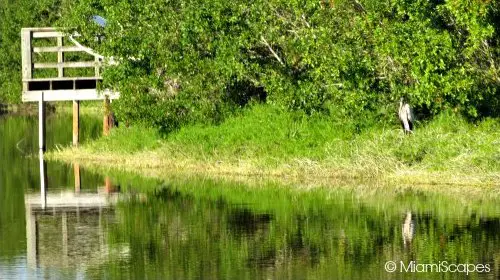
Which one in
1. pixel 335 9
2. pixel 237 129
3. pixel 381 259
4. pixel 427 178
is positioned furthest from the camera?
pixel 237 129

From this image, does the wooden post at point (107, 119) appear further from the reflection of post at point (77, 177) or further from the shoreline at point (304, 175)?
the reflection of post at point (77, 177)

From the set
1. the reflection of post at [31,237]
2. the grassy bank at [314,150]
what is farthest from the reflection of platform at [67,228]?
the grassy bank at [314,150]

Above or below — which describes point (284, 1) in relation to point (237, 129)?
above

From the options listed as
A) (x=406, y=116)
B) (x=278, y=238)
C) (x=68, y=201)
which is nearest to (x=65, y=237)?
(x=278, y=238)

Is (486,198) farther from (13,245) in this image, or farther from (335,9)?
(13,245)

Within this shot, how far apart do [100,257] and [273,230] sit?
4407 mm

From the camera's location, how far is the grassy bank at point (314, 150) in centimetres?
3375

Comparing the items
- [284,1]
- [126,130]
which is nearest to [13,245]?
[284,1]

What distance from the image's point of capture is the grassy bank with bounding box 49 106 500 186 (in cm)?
3375

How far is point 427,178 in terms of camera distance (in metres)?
33.8

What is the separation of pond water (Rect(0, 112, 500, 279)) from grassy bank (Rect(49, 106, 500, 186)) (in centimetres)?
169

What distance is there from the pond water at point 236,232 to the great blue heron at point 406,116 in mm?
4372

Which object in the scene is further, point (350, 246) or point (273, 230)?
point (273, 230)

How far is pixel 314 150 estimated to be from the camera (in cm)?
3747
